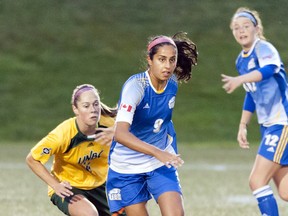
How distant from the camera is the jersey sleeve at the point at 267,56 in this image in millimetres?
7082

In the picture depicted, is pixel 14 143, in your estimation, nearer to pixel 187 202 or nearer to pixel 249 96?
pixel 187 202

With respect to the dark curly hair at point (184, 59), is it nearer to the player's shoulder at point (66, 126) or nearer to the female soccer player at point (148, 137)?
the female soccer player at point (148, 137)

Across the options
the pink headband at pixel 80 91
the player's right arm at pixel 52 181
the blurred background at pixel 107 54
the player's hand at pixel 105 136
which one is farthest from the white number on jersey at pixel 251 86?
the blurred background at pixel 107 54

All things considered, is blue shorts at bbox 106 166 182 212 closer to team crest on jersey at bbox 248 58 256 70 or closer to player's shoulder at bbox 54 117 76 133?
player's shoulder at bbox 54 117 76 133

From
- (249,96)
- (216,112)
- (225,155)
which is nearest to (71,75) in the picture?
(216,112)

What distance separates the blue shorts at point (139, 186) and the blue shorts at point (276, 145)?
924mm

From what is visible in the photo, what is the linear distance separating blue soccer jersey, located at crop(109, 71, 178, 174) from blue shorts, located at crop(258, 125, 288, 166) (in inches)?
35.3

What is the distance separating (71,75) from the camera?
79.2 feet

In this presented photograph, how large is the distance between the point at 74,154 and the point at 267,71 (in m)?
1.49

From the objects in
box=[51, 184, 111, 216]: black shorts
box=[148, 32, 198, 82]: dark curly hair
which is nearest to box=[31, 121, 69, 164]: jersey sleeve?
box=[51, 184, 111, 216]: black shorts

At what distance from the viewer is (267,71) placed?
274 inches

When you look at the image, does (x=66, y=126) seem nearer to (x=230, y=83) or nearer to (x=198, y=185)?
(x=230, y=83)

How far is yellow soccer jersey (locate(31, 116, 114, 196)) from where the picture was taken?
6.98 meters

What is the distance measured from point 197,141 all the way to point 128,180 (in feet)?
46.0
